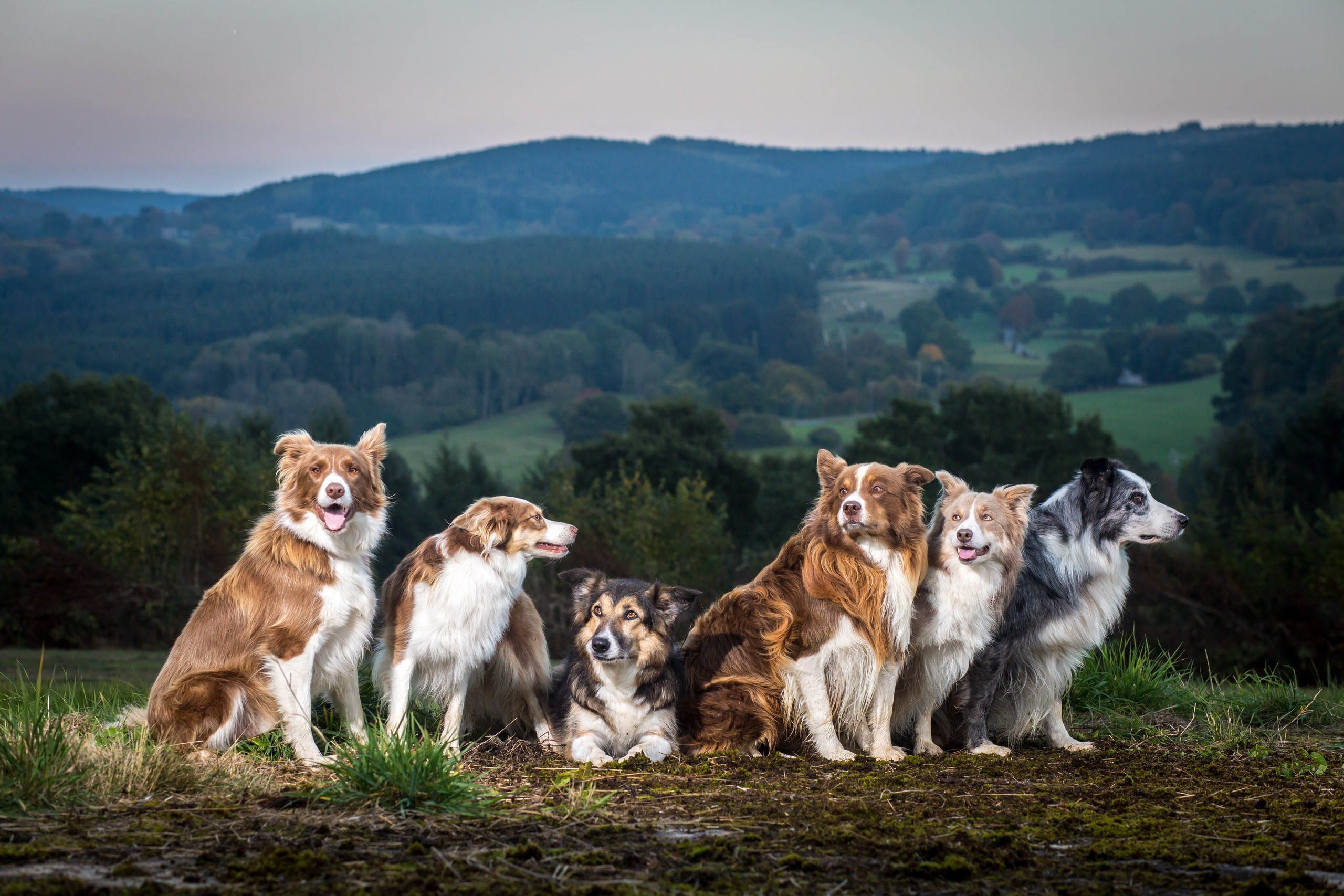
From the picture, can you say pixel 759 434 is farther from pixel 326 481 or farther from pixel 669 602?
pixel 326 481

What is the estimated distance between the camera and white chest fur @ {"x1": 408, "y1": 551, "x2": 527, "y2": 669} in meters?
6.72

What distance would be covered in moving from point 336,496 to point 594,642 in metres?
1.75

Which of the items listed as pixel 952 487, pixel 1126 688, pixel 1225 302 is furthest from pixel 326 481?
pixel 1225 302

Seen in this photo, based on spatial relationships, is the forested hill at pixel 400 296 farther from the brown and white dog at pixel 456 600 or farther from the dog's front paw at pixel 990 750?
the dog's front paw at pixel 990 750

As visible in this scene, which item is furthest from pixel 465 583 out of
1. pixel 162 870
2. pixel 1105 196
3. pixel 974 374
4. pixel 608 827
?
pixel 1105 196

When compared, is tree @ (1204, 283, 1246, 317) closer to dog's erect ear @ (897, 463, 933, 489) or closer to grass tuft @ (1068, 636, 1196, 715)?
grass tuft @ (1068, 636, 1196, 715)

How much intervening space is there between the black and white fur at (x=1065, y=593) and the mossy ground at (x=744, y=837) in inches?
32.6

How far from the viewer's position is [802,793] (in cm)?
607

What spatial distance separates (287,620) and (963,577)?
409 cm

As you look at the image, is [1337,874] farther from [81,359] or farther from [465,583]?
[81,359]

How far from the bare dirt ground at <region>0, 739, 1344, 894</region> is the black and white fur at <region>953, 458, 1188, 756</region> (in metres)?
0.88

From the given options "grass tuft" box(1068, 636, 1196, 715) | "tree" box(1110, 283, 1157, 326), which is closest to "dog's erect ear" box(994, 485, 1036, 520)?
"grass tuft" box(1068, 636, 1196, 715)

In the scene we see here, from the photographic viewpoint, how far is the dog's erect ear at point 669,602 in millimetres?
7066

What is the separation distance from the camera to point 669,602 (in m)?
7.09
